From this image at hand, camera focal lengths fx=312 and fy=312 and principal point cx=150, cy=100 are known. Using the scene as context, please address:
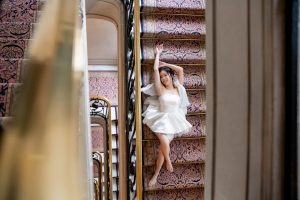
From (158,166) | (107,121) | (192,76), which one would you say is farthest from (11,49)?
(107,121)

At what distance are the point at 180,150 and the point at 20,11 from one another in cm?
268

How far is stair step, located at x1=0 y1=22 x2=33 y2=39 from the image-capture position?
3.20 metres

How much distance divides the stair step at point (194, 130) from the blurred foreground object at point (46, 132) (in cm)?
374

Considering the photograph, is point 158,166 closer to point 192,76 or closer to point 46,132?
point 192,76

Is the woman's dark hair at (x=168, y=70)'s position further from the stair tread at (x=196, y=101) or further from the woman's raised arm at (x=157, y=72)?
the stair tread at (x=196, y=101)

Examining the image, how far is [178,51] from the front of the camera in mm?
4359

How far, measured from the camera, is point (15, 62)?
2797 millimetres

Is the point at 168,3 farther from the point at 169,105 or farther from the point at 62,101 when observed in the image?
the point at 62,101

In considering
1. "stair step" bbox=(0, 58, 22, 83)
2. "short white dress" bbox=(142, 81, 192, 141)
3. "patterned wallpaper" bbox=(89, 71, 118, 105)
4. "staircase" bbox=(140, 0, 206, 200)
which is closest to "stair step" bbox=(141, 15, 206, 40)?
"staircase" bbox=(140, 0, 206, 200)

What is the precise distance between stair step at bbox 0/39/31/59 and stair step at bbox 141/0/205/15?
1.80 m

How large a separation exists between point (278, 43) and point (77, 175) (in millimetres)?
588

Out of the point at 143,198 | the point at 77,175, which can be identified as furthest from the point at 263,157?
the point at 143,198

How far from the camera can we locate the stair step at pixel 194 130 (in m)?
4.28

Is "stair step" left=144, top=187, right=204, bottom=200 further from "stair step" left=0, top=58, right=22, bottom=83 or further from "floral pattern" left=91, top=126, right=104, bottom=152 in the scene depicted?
"floral pattern" left=91, top=126, right=104, bottom=152
